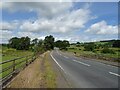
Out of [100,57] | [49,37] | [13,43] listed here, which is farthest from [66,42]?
[100,57]

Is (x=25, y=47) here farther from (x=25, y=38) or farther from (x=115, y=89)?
(x=115, y=89)

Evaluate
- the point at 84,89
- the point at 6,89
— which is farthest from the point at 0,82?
the point at 84,89

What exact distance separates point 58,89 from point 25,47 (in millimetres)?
160596

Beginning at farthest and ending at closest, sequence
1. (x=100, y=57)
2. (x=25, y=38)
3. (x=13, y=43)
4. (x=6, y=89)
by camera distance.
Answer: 1. (x=13, y=43)
2. (x=25, y=38)
3. (x=100, y=57)
4. (x=6, y=89)

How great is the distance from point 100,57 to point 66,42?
492 feet

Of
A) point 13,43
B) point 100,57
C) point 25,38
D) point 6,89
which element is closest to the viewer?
point 6,89

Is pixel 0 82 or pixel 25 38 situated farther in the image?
pixel 25 38

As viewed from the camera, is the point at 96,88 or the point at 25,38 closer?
the point at 96,88

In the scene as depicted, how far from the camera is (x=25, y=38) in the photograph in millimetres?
178250

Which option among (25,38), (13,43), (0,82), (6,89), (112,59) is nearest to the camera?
(6,89)

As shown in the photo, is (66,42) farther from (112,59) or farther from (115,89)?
(115,89)

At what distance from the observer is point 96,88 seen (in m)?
9.78

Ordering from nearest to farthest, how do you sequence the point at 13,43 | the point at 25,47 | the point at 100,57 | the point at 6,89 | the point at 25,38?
the point at 6,89, the point at 100,57, the point at 25,47, the point at 25,38, the point at 13,43

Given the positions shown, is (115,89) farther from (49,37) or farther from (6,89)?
(49,37)
